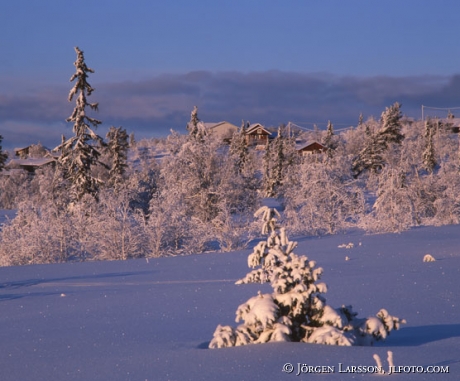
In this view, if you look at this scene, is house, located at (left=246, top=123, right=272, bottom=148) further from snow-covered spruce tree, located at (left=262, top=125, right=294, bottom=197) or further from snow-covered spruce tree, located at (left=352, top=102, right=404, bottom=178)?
snow-covered spruce tree, located at (left=352, top=102, right=404, bottom=178)

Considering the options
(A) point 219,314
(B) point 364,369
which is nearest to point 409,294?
(A) point 219,314

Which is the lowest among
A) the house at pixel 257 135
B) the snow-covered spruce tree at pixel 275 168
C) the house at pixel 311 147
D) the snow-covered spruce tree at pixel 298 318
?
the snow-covered spruce tree at pixel 298 318

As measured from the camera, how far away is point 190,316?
31.0 feet

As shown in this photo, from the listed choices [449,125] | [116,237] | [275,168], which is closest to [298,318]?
[116,237]

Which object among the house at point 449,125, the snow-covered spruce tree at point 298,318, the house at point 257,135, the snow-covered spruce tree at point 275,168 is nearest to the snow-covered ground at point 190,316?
the snow-covered spruce tree at point 298,318

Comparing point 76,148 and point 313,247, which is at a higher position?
point 76,148

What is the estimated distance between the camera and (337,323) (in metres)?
6.55

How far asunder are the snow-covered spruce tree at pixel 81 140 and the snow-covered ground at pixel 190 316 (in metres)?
11.2

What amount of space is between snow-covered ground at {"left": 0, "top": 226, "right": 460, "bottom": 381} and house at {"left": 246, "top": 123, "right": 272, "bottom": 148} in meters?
76.0

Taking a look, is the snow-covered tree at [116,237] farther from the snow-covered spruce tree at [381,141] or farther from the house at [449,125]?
the house at [449,125]

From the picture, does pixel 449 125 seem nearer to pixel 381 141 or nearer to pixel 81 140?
pixel 381 141

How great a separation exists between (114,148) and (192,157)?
97.7 ft

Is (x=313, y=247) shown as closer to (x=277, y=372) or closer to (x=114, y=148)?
(x=277, y=372)

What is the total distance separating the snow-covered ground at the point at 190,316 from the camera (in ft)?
19.8
